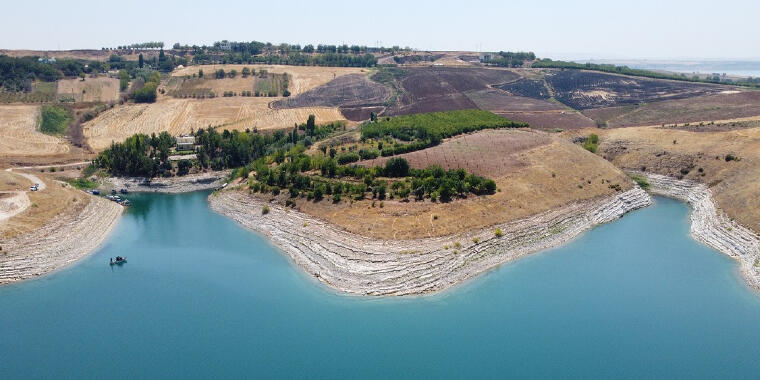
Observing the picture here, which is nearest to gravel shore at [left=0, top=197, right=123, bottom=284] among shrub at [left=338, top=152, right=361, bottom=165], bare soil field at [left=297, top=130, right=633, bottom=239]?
bare soil field at [left=297, top=130, right=633, bottom=239]

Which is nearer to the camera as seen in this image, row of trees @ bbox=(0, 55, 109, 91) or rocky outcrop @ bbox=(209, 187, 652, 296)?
rocky outcrop @ bbox=(209, 187, 652, 296)

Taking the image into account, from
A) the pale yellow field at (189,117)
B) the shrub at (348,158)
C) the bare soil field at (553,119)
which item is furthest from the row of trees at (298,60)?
the shrub at (348,158)

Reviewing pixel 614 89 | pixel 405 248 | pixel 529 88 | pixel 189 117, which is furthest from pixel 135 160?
pixel 614 89

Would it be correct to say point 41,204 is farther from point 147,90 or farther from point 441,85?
point 441,85

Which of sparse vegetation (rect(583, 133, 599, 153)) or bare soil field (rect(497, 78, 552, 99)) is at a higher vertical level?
bare soil field (rect(497, 78, 552, 99))

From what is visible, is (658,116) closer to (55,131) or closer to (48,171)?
(48,171)

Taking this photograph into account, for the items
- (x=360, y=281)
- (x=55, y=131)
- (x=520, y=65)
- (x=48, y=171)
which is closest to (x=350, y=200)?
(x=360, y=281)

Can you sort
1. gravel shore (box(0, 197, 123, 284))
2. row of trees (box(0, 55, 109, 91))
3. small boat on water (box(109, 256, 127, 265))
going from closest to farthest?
gravel shore (box(0, 197, 123, 284)) < small boat on water (box(109, 256, 127, 265)) < row of trees (box(0, 55, 109, 91))

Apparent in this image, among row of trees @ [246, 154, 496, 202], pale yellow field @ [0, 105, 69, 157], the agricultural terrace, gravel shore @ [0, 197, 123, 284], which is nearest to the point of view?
gravel shore @ [0, 197, 123, 284]

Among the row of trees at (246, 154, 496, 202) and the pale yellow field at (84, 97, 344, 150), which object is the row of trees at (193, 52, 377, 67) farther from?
the row of trees at (246, 154, 496, 202)
